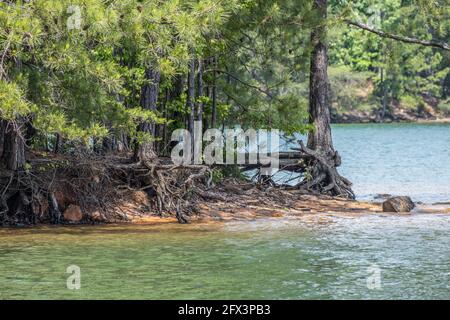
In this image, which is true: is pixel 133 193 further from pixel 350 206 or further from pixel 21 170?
pixel 350 206

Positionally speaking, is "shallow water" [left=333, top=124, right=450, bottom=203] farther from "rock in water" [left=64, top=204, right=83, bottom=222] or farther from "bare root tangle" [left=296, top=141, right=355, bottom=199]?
"rock in water" [left=64, top=204, right=83, bottom=222]

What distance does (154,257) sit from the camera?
14.4 m

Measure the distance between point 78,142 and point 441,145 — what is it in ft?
125

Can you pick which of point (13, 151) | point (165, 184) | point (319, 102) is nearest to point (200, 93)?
point (165, 184)

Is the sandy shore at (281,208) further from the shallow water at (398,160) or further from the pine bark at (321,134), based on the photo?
the shallow water at (398,160)

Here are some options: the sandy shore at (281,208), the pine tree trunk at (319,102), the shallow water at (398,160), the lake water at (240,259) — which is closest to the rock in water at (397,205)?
the sandy shore at (281,208)

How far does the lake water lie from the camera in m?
12.1

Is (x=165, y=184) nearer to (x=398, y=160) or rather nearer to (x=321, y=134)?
(x=321, y=134)

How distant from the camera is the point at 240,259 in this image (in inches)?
562

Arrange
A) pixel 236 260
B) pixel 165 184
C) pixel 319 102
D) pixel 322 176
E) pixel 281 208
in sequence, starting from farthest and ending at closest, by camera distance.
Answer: pixel 319 102 < pixel 322 176 < pixel 281 208 < pixel 165 184 < pixel 236 260

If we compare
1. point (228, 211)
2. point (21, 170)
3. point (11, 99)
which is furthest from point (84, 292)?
point (228, 211)

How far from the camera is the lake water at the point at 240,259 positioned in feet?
39.9

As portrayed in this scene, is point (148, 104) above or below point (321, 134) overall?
above

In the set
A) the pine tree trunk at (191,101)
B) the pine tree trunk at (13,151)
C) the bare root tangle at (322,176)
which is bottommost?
the bare root tangle at (322,176)
